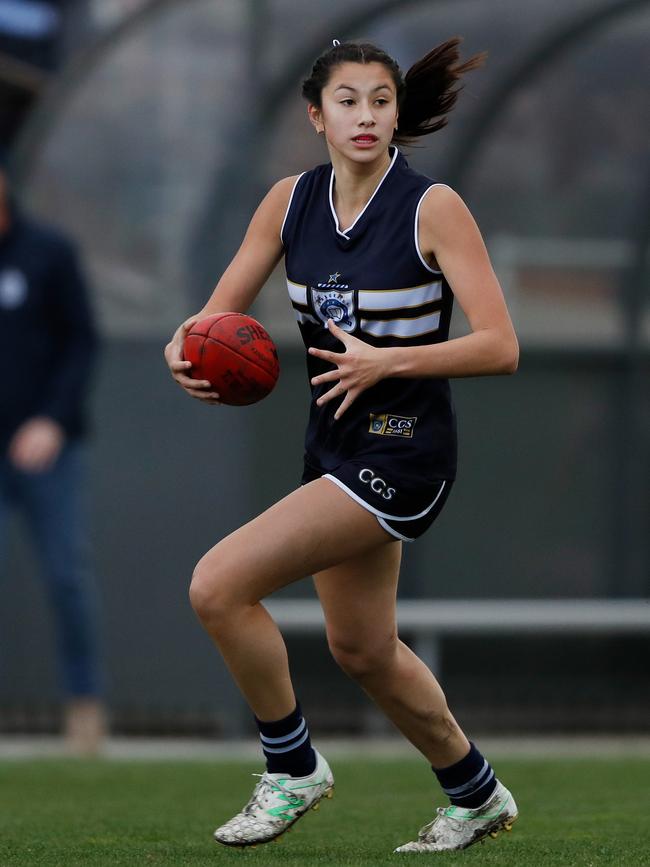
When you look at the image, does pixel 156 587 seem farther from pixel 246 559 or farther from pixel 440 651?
pixel 246 559

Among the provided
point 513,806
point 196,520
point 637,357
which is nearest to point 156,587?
point 196,520

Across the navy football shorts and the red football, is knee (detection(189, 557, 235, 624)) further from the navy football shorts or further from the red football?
the red football

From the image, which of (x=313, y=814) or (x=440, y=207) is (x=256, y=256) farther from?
(x=313, y=814)

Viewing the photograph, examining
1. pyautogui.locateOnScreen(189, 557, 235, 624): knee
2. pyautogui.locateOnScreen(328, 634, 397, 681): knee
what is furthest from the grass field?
pyautogui.locateOnScreen(189, 557, 235, 624): knee

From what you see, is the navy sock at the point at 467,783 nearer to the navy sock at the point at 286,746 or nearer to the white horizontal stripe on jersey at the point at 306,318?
the navy sock at the point at 286,746

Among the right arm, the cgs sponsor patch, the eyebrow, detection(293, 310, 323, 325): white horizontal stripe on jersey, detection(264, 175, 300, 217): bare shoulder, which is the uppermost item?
the eyebrow

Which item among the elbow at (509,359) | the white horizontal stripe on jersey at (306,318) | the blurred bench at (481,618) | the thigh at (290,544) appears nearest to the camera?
the thigh at (290,544)

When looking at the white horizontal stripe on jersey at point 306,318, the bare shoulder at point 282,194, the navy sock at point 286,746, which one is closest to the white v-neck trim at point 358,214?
the bare shoulder at point 282,194

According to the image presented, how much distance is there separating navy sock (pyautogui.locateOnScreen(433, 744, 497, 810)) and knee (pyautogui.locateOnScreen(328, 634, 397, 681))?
39 cm

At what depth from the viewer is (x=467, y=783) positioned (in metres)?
5.11

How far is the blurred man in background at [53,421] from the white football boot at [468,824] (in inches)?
130

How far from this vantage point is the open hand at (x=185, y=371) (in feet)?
16.1

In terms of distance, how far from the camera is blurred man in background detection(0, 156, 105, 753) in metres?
8.14

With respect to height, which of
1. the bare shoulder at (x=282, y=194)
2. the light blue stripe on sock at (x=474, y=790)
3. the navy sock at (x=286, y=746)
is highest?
the bare shoulder at (x=282, y=194)
